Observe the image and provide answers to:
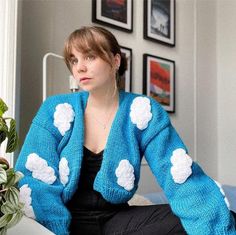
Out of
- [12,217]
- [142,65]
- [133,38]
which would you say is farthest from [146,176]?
[12,217]

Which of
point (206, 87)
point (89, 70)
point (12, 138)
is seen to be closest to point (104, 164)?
point (89, 70)

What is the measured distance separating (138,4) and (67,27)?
69 cm

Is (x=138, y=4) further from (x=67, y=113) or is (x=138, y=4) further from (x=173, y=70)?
(x=67, y=113)

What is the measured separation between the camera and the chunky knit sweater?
0.98 metres

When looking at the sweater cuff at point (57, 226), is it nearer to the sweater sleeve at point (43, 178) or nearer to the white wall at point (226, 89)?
the sweater sleeve at point (43, 178)

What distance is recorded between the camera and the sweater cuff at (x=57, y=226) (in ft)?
3.18

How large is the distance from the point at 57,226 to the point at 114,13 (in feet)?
5.69

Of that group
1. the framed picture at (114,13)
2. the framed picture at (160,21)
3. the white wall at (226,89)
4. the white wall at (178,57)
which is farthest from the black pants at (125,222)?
the white wall at (226,89)

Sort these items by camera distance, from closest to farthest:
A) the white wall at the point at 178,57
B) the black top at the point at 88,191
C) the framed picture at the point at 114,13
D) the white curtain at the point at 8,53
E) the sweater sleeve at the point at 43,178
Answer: the sweater sleeve at the point at 43,178 → the black top at the point at 88,191 → the white curtain at the point at 8,53 → the white wall at the point at 178,57 → the framed picture at the point at 114,13

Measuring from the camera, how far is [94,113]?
1208 mm

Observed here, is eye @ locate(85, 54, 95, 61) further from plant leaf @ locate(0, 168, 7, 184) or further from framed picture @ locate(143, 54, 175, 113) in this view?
framed picture @ locate(143, 54, 175, 113)

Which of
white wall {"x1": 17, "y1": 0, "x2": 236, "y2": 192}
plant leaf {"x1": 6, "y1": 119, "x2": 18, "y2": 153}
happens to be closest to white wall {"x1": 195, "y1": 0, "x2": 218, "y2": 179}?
white wall {"x1": 17, "y1": 0, "x2": 236, "y2": 192}

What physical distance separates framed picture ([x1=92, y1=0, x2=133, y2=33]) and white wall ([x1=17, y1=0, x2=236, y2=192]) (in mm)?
45

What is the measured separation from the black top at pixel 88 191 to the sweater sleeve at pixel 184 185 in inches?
6.9
